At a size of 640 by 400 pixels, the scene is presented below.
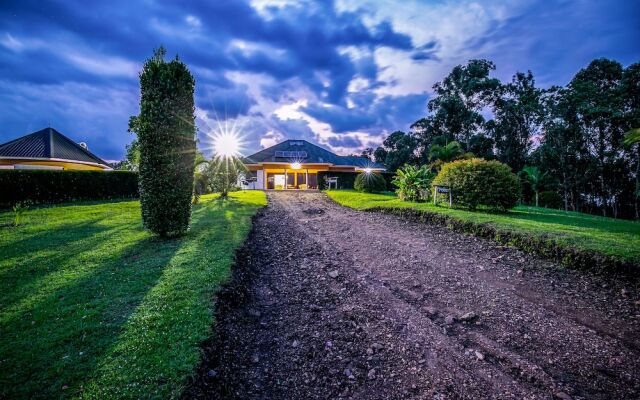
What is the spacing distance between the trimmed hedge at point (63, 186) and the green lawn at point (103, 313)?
9534mm

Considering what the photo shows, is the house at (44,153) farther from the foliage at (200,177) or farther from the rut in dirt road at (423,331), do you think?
the rut in dirt road at (423,331)

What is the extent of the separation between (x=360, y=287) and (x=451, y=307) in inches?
61.3

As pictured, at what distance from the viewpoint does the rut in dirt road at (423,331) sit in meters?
2.89

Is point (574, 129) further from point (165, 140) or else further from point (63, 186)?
point (63, 186)

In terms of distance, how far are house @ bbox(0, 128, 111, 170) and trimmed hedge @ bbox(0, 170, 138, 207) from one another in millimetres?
10083

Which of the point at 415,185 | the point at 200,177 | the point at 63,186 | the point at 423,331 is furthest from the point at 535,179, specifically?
the point at 63,186

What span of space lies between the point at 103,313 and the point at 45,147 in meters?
30.0

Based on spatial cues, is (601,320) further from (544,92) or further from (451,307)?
(544,92)

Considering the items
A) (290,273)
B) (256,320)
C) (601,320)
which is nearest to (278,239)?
(290,273)

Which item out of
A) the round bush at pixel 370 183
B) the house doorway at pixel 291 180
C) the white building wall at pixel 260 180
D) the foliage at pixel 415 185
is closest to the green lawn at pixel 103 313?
the foliage at pixel 415 185

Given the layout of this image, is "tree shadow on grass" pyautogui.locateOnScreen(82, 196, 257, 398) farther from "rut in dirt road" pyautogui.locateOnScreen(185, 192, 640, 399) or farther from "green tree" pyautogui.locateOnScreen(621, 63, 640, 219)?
"green tree" pyautogui.locateOnScreen(621, 63, 640, 219)

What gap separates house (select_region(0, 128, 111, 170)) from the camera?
22.6m

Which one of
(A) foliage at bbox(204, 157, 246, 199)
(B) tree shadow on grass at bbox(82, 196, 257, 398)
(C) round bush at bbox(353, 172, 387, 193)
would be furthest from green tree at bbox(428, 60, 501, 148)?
(B) tree shadow on grass at bbox(82, 196, 257, 398)

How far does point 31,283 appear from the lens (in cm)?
455
